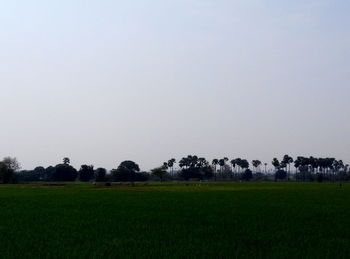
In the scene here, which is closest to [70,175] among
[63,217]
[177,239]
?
[63,217]

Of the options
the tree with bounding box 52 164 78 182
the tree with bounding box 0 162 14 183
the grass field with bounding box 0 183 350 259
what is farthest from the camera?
the tree with bounding box 52 164 78 182

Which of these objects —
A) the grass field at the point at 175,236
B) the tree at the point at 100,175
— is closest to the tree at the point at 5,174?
the tree at the point at 100,175

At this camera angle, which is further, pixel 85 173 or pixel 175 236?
pixel 85 173

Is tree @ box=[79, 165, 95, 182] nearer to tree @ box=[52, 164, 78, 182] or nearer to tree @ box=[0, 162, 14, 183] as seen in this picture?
tree @ box=[52, 164, 78, 182]

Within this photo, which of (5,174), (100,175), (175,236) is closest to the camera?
(175,236)

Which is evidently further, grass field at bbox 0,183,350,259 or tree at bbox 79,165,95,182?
tree at bbox 79,165,95,182

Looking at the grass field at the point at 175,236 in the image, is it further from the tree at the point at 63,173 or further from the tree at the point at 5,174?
the tree at the point at 63,173

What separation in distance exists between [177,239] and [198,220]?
7096 mm

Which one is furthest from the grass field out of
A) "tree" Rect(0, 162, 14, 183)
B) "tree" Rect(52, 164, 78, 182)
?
"tree" Rect(52, 164, 78, 182)

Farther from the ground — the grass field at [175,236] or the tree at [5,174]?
the tree at [5,174]

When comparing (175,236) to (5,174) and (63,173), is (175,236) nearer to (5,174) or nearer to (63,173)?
(5,174)

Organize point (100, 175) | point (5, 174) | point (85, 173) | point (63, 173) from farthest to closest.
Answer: point (85, 173) < point (100, 175) < point (63, 173) < point (5, 174)

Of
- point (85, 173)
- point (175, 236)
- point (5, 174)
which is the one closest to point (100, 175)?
point (85, 173)

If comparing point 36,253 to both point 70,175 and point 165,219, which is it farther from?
point 70,175
